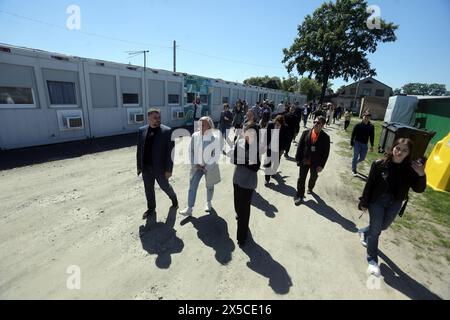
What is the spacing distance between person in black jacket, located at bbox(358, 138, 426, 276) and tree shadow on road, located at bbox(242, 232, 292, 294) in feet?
4.16

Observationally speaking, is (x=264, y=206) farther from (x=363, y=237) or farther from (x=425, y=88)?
(x=425, y=88)

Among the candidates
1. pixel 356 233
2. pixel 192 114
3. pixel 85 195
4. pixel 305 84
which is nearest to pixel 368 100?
pixel 305 84

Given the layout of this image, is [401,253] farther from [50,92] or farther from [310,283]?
[50,92]

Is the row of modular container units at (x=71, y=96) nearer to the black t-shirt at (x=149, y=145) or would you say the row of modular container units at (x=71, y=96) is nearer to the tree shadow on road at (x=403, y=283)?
the black t-shirt at (x=149, y=145)

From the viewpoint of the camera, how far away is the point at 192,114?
16297 mm

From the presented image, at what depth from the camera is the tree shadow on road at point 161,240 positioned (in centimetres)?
334

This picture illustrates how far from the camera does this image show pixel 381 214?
10.4ft

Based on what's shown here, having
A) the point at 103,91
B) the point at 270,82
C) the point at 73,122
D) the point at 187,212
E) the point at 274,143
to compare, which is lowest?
the point at 187,212

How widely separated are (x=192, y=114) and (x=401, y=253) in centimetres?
1442

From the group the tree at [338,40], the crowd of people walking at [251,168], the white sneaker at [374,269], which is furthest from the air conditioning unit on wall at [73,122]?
the tree at [338,40]

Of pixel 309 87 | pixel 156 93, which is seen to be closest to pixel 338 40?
pixel 309 87

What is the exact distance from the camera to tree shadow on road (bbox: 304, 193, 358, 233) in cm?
447

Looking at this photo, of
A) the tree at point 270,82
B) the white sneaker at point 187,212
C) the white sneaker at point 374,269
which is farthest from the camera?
the tree at point 270,82

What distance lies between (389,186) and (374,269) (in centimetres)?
120
